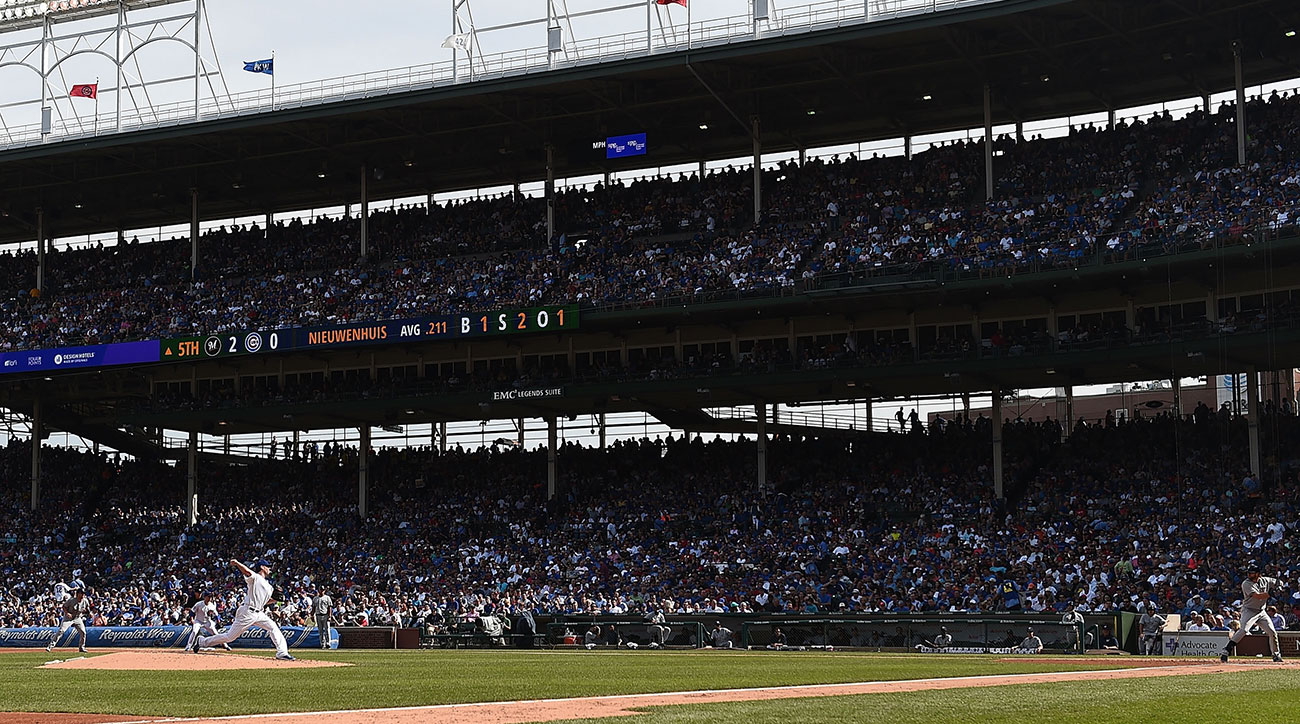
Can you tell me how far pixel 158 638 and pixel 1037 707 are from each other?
27.4 metres

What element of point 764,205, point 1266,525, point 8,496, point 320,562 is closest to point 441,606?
point 320,562

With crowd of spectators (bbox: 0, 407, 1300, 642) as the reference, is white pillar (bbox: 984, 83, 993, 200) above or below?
above

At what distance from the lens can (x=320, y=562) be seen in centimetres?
4656

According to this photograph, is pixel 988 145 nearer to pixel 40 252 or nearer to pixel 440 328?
pixel 440 328

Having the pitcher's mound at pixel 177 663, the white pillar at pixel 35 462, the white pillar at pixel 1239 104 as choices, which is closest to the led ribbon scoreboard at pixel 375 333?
the white pillar at pixel 35 462

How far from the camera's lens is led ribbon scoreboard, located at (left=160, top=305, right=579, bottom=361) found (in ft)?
148

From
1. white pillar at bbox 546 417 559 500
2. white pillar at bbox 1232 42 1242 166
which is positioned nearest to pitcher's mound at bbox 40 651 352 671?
white pillar at bbox 546 417 559 500

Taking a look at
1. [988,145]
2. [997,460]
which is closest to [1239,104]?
[988,145]

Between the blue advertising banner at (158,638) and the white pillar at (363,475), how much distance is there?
47.4 feet

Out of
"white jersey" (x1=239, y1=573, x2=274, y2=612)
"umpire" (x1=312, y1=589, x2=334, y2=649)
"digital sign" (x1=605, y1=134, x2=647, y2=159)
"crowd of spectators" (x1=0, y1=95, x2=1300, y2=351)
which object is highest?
"digital sign" (x1=605, y1=134, x2=647, y2=159)

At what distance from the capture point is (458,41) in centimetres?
4778

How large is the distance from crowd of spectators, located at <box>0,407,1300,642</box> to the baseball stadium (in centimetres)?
17

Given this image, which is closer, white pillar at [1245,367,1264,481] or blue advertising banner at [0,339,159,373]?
white pillar at [1245,367,1264,481]

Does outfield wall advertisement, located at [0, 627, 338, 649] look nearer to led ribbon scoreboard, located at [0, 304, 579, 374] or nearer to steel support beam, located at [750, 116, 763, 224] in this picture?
led ribbon scoreboard, located at [0, 304, 579, 374]
